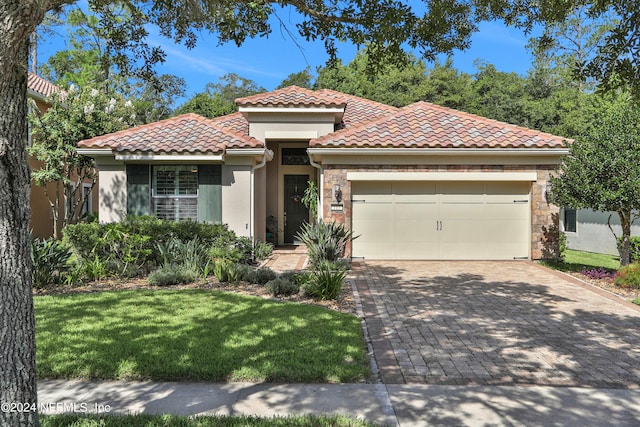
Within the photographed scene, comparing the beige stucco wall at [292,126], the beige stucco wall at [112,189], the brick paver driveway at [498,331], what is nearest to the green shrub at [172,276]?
the brick paver driveway at [498,331]

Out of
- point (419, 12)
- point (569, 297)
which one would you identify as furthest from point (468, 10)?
point (569, 297)

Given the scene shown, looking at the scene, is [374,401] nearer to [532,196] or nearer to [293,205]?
[532,196]

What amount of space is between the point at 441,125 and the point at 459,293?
284 inches

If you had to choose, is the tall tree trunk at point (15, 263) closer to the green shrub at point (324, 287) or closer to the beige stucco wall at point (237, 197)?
the green shrub at point (324, 287)

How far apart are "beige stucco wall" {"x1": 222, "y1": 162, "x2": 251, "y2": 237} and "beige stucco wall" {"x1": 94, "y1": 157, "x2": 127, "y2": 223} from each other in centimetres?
309

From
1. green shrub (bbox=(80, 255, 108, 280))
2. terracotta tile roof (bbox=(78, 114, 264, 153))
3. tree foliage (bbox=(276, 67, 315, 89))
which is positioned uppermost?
tree foliage (bbox=(276, 67, 315, 89))

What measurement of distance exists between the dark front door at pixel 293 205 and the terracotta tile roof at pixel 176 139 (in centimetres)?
447

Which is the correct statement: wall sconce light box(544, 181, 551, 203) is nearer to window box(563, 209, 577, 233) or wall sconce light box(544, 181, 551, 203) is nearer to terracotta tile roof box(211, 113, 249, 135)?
window box(563, 209, 577, 233)

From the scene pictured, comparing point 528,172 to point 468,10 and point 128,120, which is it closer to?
point 468,10

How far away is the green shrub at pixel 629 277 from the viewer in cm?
933

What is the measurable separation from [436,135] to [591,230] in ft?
35.1

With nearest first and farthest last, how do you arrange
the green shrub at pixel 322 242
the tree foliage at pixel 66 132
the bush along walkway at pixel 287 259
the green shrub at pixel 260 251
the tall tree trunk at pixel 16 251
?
the tall tree trunk at pixel 16 251
the green shrub at pixel 322 242
the bush along walkway at pixel 287 259
the green shrub at pixel 260 251
the tree foliage at pixel 66 132

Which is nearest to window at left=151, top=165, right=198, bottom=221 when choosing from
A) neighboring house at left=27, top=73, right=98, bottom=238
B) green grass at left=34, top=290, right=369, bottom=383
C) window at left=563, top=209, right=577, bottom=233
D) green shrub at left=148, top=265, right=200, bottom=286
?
green shrub at left=148, top=265, right=200, bottom=286

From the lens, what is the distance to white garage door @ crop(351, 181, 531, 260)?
43.3 feet
